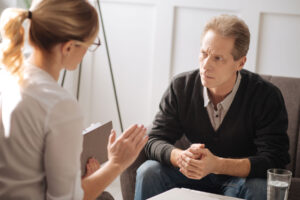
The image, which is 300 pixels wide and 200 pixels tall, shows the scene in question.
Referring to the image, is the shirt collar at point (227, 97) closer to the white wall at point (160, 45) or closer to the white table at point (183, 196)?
the white table at point (183, 196)

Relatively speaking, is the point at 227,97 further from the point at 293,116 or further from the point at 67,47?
the point at 67,47

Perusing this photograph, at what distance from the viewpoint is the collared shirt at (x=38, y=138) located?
3.87 feet

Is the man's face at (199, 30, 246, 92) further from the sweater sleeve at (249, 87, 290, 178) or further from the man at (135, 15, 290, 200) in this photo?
the sweater sleeve at (249, 87, 290, 178)

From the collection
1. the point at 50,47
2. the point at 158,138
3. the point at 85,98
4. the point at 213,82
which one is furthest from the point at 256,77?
the point at 85,98

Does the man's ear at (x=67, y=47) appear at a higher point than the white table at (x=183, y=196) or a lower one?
higher

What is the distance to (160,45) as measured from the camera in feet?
10.4

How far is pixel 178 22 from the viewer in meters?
3.13

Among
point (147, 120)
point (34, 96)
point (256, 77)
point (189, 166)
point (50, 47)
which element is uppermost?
point (50, 47)

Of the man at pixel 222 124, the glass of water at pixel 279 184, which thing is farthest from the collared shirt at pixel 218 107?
the glass of water at pixel 279 184

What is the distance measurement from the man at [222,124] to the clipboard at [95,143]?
36cm

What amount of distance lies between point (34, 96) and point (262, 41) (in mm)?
2142

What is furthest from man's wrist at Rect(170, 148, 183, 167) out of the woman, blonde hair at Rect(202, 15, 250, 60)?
the woman

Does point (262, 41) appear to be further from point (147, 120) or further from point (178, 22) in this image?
point (147, 120)

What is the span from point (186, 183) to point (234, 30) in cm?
67
